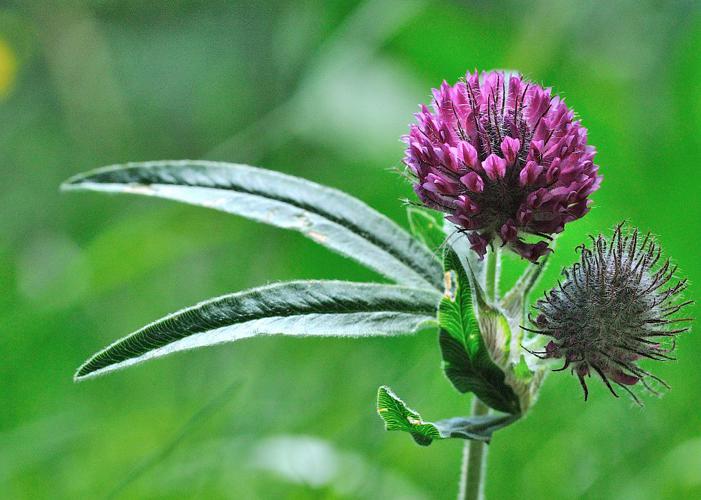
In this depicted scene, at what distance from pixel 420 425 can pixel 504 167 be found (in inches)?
13.8

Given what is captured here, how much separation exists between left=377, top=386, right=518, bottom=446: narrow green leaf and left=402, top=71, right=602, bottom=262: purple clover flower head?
0.23m

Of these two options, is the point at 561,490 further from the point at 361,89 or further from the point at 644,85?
the point at 361,89

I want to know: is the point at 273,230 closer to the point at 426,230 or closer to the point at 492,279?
the point at 426,230

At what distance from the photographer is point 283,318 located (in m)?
1.27

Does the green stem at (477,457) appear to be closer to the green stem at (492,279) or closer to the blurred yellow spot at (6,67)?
the green stem at (492,279)

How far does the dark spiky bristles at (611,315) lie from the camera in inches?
48.4

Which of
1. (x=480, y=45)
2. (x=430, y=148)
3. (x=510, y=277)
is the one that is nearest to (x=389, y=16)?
(x=480, y=45)

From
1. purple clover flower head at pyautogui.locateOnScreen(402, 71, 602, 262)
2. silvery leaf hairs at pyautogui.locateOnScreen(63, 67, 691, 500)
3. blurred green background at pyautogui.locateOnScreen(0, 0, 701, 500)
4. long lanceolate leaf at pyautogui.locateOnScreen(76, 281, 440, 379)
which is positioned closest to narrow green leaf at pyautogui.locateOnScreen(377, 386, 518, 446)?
silvery leaf hairs at pyautogui.locateOnScreen(63, 67, 691, 500)

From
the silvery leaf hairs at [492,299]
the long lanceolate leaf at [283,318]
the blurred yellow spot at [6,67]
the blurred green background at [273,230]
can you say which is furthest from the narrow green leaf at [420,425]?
the blurred yellow spot at [6,67]

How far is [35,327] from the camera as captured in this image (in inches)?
113

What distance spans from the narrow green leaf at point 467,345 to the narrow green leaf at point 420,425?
39 millimetres

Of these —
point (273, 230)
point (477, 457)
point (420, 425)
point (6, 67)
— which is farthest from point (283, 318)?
point (6, 67)

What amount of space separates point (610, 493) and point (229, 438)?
0.91 m

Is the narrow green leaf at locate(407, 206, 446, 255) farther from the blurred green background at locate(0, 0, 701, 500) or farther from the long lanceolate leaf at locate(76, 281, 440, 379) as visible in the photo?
the blurred green background at locate(0, 0, 701, 500)
